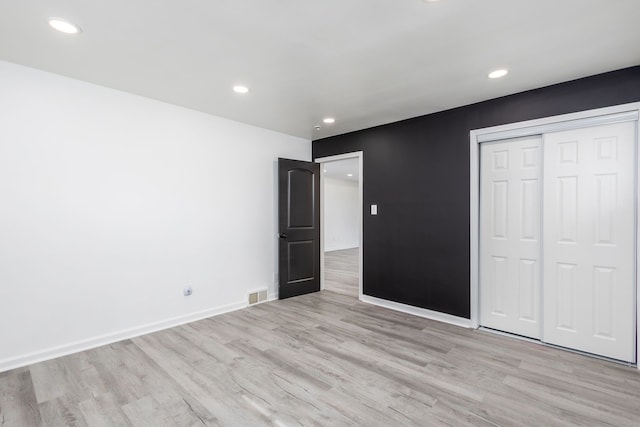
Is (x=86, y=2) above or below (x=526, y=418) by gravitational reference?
above

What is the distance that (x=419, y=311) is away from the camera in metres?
3.68

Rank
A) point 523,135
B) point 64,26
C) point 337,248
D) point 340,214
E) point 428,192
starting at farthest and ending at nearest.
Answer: point 340,214, point 337,248, point 428,192, point 523,135, point 64,26

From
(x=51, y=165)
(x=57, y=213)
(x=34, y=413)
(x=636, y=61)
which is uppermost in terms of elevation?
(x=636, y=61)

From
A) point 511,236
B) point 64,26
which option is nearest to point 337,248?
point 511,236

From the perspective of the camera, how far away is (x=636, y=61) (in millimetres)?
2359

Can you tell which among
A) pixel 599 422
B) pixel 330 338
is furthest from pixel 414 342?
pixel 599 422

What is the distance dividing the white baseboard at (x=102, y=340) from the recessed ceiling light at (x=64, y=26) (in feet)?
8.37

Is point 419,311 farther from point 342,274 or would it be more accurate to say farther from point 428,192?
point 342,274

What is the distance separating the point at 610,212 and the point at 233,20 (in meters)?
3.38

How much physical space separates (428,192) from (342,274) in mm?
3120

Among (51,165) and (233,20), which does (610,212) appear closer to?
(233,20)

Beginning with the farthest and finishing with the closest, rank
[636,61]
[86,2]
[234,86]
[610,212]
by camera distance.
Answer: [234,86] → [610,212] → [636,61] → [86,2]

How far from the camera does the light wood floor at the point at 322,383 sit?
1856 mm

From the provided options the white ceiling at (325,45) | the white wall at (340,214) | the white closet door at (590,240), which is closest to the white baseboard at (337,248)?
the white wall at (340,214)
